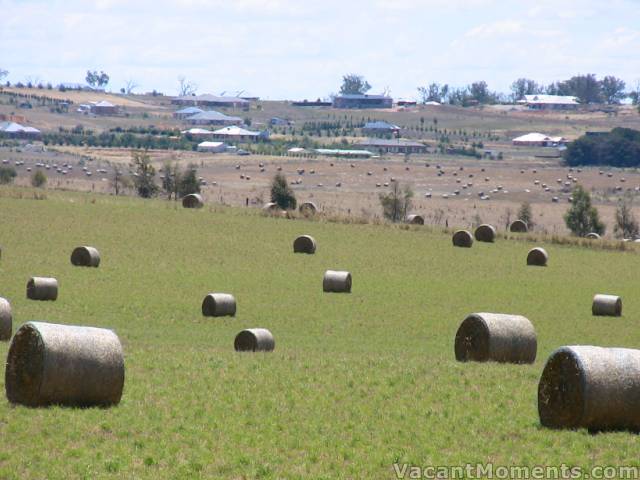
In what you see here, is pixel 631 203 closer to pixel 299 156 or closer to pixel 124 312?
pixel 299 156

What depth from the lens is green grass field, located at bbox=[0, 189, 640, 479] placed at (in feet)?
53.1

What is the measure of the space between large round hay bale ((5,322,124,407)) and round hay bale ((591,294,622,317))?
26.1 metres

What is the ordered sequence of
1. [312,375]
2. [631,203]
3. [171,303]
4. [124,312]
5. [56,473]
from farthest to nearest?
1. [631,203]
2. [171,303]
3. [124,312]
4. [312,375]
5. [56,473]

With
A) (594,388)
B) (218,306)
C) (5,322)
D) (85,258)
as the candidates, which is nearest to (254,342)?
(5,322)

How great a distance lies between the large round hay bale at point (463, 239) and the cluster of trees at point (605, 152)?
403 ft

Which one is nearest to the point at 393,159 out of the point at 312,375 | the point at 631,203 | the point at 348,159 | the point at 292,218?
the point at 348,159

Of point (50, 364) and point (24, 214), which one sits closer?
point (50, 364)

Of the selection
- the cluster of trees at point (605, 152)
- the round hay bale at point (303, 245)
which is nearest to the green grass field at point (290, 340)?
the round hay bale at point (303, 245)

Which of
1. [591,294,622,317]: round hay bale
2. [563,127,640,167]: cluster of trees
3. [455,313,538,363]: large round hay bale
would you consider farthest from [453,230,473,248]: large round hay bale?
[563,127,640,167]: cluster of trees

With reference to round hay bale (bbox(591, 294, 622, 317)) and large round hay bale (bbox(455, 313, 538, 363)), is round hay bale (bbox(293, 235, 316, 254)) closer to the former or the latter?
round hay bale (bbox(591, 294, 622, 317))

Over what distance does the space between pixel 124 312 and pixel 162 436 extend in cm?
1921

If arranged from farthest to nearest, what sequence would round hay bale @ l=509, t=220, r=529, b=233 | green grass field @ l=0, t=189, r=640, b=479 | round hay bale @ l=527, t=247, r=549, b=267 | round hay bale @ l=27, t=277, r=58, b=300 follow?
1. round hay bale @ l=509, t=220, r=529, b=233
2. round hay bale @ l=527, t=247, r=549, b=267
3. round hay bale @ l=27, t=277, r=58, b=300
4. green grass field @ l=0, t=189, r=640, b=479

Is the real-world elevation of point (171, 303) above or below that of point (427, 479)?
below

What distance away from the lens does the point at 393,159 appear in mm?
184375
